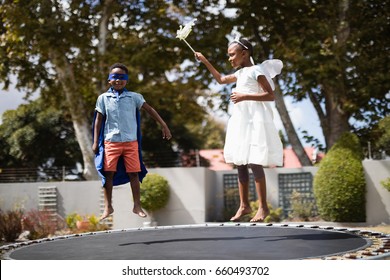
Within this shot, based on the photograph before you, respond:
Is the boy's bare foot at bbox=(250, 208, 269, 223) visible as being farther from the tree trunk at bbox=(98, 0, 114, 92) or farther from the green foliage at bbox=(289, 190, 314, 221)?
the tree trunk at bbox=(98, 0, 114, 92)

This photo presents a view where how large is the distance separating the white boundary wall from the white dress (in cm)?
734

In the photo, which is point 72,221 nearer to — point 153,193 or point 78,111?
point 153,193

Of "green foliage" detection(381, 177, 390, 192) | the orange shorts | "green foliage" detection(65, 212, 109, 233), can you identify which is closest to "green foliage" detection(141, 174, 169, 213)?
"green foliage" detection(65, 212, 109, 233)

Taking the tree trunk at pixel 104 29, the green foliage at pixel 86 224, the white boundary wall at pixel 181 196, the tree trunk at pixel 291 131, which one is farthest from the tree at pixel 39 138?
the tree trunk at pixel 291 131

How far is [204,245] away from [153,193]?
7496 millimetres

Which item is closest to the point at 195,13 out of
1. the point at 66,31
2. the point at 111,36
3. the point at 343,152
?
the point at 111,36

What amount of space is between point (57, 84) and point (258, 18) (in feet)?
19.0

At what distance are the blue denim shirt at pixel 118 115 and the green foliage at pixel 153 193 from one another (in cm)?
694

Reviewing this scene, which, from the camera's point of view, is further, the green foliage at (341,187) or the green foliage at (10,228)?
the green foliage at (341,187)

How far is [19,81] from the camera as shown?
14.8 m

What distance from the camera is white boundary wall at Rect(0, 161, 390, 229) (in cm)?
1115

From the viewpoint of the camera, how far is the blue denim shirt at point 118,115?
176 inches

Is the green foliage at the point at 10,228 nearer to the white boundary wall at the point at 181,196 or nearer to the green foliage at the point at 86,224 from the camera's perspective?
the green foliage at the point at 86,224

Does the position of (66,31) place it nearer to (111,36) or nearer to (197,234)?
(111,36)
